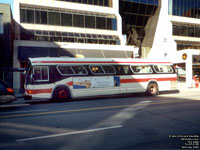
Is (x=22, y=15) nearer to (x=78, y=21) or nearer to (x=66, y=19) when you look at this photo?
(x=66, y=19)

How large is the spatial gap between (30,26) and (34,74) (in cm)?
1705

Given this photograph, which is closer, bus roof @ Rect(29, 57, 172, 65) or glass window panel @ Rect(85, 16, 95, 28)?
bus roof @ Rect(29, 57, 172, 65)

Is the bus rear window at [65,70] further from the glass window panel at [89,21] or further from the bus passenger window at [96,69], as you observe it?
the glass window panel at [89,21]

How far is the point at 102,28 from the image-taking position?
103 ft

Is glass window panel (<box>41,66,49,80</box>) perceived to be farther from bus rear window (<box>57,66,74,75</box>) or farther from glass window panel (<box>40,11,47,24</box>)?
glass window panel (<box>40,11,47,24</box>)

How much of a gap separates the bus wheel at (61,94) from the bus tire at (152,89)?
6.78 metres

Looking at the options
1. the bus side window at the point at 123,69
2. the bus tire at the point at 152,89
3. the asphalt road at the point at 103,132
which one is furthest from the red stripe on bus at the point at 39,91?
the bus tire at the point at 152,89

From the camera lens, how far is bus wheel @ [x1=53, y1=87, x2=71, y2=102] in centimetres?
1274

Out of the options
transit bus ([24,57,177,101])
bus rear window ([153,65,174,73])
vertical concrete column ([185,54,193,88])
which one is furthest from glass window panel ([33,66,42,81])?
vertical concrete column ([185,54,193,88])

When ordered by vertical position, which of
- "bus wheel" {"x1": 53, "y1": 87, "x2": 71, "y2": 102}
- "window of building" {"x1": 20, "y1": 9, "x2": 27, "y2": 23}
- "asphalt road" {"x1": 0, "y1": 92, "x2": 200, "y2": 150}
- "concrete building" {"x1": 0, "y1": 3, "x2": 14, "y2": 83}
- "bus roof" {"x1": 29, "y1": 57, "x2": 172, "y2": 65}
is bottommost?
"asphalt road" {"x1": 0, "y1": 92, "x2": 200, "y2": 150}

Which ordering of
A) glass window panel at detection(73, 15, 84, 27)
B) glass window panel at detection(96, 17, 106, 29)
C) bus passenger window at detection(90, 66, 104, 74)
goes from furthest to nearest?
glass window panel at detection(96, 17, 106, 29), glass window panel at detection(73, 15, 84, 27), bus passenger window at detection(90, 66, 104, 74)

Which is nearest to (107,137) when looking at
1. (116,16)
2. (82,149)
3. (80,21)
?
(82,149)

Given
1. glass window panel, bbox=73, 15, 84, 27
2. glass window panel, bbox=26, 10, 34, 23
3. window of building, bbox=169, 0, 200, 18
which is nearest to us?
glass window panel, bbox=26, 10, 34, 23

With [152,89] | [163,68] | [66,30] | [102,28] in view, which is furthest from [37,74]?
[102,28]
